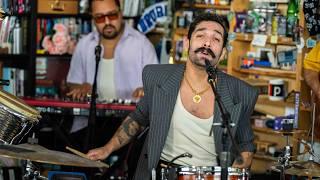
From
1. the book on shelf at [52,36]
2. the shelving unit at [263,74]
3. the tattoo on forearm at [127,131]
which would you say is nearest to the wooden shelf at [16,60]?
the book on shelf at [52,36]

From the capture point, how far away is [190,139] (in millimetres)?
4562

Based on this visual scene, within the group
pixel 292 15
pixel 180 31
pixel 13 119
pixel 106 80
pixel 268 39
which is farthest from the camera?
pixel 180 31

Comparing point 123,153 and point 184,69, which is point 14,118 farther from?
point 123,153

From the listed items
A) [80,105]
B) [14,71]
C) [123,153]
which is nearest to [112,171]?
[123,153]

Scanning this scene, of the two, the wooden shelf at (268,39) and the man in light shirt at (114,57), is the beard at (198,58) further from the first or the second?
the wooden shelf at (268,39)

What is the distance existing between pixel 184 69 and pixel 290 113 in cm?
268

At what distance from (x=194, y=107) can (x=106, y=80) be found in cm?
239

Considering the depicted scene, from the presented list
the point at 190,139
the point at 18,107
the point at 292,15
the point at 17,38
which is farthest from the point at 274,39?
the point at 18,107

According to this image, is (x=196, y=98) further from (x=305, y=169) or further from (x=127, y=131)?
(x=305, y=169)

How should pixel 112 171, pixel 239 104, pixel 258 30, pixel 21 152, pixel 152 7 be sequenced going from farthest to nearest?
pixel 152 7 < pixel 258 30 < pixel 112 171 < pixel 239 104 < pixel 21 152

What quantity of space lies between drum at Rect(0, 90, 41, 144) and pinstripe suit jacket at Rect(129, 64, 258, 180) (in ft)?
2.38

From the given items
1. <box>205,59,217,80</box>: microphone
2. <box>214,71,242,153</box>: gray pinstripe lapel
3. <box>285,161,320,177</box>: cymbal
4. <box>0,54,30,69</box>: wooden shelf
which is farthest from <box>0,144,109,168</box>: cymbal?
<box>0,54,30,69</box>: wooden shelf

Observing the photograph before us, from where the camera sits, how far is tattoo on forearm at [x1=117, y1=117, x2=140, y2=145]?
15.6 ft

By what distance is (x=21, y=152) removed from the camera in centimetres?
388
